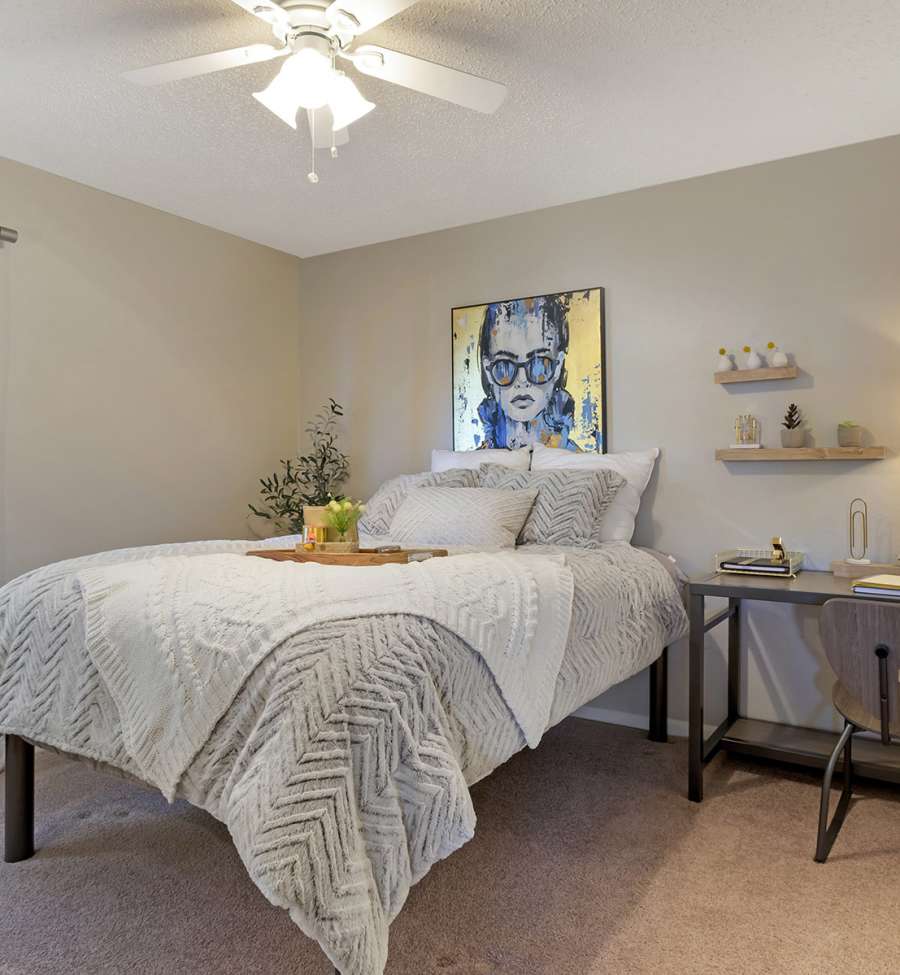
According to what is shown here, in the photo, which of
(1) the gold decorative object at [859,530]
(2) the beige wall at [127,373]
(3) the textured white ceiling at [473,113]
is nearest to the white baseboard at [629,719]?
(1) the gold decorative object at [859,530]

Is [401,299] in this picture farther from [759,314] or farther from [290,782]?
[290,782]

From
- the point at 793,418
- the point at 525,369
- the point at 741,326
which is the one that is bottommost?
the point at 793,418

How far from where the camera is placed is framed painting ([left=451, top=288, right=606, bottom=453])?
354cm

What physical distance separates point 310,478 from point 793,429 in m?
2.61

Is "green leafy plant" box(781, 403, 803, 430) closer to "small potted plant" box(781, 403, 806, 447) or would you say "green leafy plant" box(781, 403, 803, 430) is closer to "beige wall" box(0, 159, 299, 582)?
"small potted plant" box(781, 403, 806, 447)

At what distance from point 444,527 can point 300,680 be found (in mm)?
1597

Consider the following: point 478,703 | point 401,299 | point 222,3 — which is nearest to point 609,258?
point 401,299

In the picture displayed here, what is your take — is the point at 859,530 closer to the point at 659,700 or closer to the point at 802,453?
the point at 802,453

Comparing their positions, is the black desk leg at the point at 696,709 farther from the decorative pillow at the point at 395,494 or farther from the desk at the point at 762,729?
the decorative pillow at the point at 395,494

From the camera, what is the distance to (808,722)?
302 cm

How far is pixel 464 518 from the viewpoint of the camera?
296 cm

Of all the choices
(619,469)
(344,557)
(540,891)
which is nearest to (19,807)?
(344,557)

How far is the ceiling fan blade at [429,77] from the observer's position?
204cm

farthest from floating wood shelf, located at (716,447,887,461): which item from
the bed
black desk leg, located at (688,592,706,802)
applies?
the bed
